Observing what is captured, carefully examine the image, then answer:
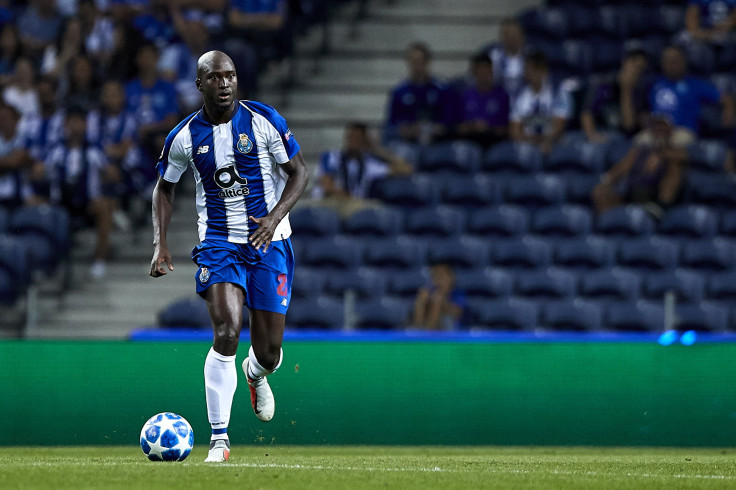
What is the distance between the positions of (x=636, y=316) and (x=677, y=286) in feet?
2.10

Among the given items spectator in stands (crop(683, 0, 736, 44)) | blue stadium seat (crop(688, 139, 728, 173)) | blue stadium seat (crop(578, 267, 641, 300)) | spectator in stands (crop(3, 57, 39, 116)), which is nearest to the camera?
blue stadium seat (crop(578, 267, 641, 300))

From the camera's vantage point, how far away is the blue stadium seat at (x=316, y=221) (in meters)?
12.8

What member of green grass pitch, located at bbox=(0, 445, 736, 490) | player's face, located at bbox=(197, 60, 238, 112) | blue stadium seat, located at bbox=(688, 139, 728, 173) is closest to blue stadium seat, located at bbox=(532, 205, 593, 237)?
blue stadium seat, located at bbox=(688, 139, 728, 173)

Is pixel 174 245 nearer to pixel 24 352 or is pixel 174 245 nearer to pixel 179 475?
pixel 24 352

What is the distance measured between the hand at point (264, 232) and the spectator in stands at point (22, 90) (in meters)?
8.30

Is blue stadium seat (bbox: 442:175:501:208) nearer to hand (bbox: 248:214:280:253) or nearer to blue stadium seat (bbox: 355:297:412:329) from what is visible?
blue stadium seat (bbox: 355:297:412:329)

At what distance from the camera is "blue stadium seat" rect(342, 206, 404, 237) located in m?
12.7

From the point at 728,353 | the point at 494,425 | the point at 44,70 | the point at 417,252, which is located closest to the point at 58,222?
the point at 44,70

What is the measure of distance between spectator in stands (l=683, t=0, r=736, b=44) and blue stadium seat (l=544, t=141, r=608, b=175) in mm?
2156

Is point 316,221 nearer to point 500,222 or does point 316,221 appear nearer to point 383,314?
point 383,314

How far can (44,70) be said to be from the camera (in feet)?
50.5

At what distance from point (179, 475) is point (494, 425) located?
4.22m

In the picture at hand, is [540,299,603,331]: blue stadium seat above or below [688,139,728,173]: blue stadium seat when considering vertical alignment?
below

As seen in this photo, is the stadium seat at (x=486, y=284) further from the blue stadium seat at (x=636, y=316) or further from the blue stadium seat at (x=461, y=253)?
the blue stadium seat at (x=636, y=316)
